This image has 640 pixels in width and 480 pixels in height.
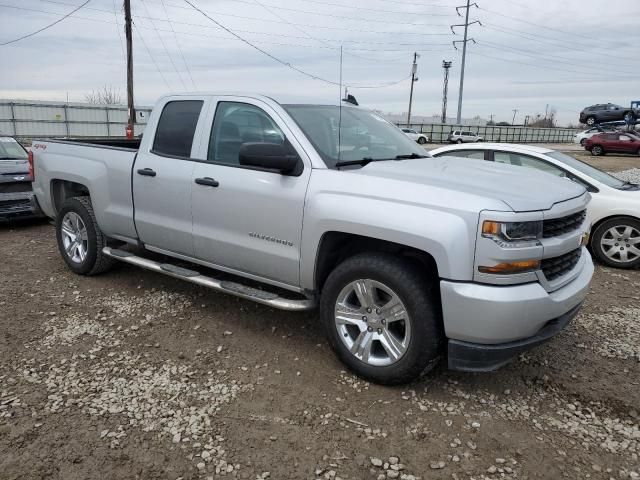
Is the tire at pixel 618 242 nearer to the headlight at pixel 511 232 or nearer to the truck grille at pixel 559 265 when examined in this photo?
the truck grille at pixel 559 265

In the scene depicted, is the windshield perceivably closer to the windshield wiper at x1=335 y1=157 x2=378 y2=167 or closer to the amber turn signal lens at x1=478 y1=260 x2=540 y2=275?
the windshield wiper at x1=335 y1=157 x2=378 y2=167

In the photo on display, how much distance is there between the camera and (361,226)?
131 inches

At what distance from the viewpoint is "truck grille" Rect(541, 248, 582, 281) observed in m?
3.21

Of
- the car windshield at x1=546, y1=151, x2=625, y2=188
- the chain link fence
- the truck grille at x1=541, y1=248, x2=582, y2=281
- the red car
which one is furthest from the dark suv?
the truck grille at x1=541, y1=248, x2=582, y2=281

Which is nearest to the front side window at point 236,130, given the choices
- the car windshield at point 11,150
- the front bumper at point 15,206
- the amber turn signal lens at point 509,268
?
the amber turn signal lens at point 509,268

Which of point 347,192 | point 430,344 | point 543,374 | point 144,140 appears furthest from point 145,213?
point 543,374

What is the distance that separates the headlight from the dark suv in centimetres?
4704

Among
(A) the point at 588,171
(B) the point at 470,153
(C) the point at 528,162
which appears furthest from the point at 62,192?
(A) the point at 588,171

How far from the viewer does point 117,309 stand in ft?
15.7

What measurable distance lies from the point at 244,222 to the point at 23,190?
5869 mm

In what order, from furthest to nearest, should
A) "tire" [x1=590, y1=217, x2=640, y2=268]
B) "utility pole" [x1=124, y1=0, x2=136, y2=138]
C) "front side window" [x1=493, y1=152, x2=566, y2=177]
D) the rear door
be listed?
"utility pole" [x1=124, y1=0, x2=136, y2=138], "front side window" [x1=493, y1=152, x2=566, y2=177], "tire" [x1=590, y1=217, x2=640, y2=268], the rear door

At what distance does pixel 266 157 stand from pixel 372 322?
1.30 metres

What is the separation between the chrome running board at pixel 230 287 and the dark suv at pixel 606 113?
1857 inches

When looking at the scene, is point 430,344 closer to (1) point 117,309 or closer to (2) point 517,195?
(2) point 517,195
